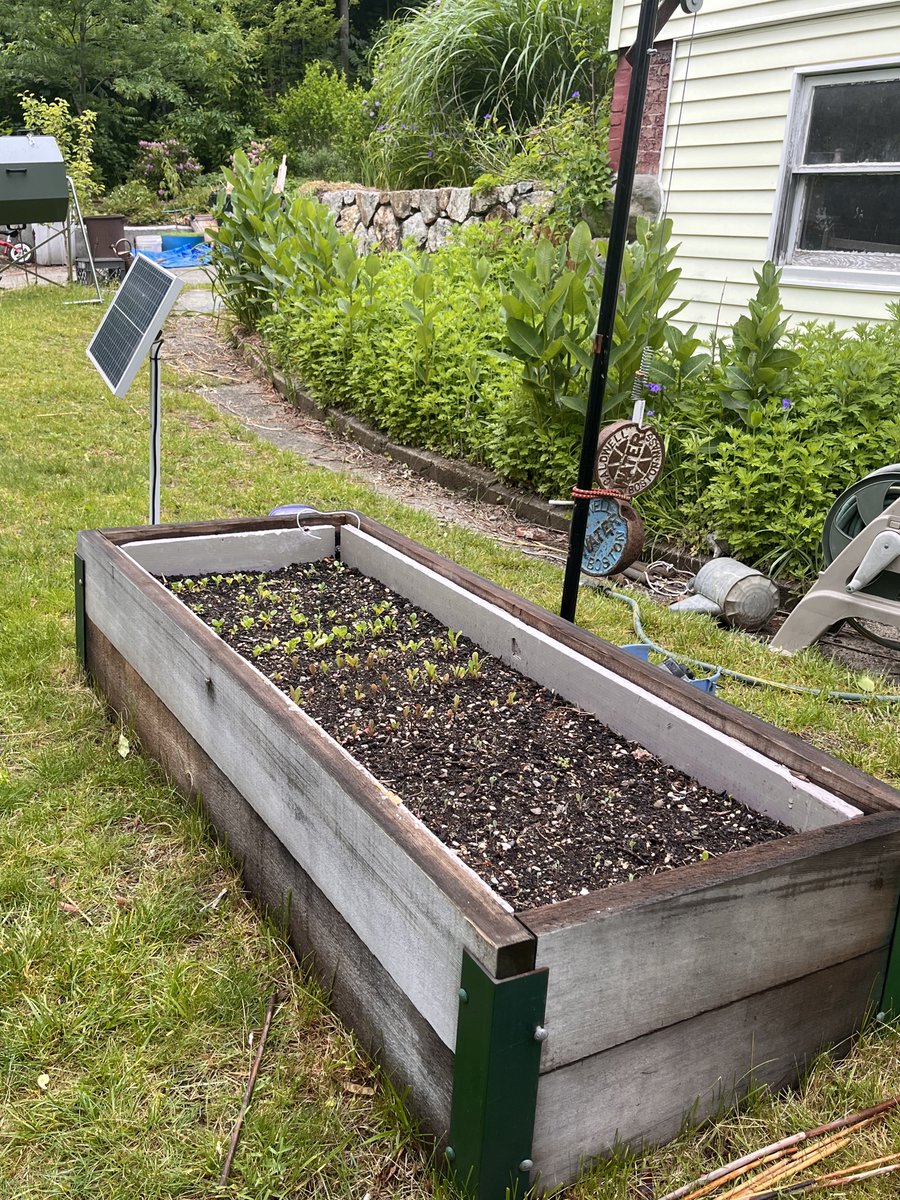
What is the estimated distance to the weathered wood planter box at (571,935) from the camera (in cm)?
133

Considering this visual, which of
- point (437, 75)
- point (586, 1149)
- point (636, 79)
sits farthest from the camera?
point (437, 75)

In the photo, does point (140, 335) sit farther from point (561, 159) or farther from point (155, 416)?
point (561, 159)

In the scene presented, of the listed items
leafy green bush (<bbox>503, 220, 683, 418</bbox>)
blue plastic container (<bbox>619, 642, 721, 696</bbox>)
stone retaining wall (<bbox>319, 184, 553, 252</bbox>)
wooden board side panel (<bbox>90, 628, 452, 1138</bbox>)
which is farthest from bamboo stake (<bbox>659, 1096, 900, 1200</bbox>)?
stone retaining wall (<bbox>319, 184, 553, 252</bbox>)

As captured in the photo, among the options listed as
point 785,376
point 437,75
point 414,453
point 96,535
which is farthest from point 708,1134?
point 437,75

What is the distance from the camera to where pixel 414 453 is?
5.77m

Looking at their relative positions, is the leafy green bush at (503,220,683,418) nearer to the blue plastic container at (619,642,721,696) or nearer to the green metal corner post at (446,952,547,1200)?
the blue plastic container at (619,642,721,696)

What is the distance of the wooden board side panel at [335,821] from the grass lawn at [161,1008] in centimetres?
24

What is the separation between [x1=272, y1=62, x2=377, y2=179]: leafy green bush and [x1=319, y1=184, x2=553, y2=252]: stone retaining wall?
4.27m

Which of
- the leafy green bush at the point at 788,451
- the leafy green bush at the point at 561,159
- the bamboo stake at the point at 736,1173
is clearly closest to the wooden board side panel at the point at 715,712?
the bamboo stake at the point at 736,1173

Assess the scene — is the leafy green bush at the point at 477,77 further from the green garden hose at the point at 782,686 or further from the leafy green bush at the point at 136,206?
the green garden hose at the point at 782,686

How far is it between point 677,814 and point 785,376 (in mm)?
2757

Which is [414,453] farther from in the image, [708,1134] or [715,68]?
[708,1134]

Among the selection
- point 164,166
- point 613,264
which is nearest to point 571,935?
point 613,264

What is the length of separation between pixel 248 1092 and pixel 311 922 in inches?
11.4
